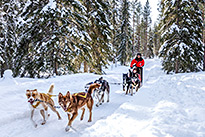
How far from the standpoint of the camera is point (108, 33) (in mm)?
18031

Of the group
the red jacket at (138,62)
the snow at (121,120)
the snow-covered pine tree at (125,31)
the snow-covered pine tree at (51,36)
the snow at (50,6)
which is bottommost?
the snow at (121,120)

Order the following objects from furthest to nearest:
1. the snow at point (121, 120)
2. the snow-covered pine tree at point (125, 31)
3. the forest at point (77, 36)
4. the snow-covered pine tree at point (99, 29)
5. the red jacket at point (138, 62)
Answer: the snow-covered pine tree at point (125, 31)
the snow-covered pine tree at point (99, 29)
the forest at point (77, 36)
the red jacket at point (138, 62)
the snow at point (121, 120)

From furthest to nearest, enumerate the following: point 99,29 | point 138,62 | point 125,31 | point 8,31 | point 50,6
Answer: point 125,31
point 8,31
point 99,29
point 50,6
point 138,62

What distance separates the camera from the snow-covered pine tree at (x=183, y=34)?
1685cm

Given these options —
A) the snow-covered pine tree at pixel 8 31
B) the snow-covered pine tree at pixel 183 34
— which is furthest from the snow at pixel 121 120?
the snow-covered pine tree at pixel 8 31

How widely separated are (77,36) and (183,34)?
11763 millimetres

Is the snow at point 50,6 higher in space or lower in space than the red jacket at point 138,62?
higher

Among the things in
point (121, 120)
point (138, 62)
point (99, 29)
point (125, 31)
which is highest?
point (125, 31)

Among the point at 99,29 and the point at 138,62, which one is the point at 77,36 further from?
the point at 99,29

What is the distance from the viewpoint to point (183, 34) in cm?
1717

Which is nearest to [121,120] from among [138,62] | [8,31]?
[138,62]

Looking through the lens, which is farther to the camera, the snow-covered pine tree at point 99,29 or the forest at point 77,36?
the snow-covered pine tree at point 99,29

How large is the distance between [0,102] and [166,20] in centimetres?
1802

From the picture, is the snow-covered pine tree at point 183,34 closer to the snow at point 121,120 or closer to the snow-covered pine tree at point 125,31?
the snow at point 121,120
